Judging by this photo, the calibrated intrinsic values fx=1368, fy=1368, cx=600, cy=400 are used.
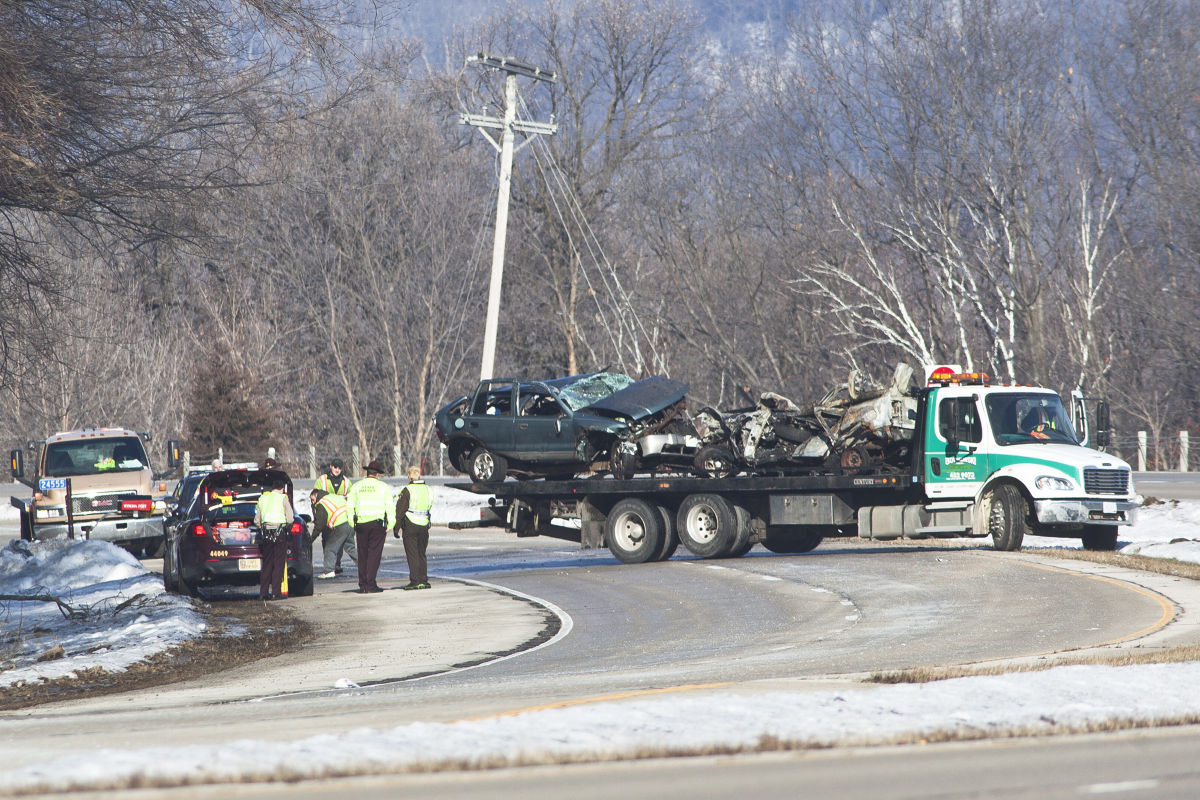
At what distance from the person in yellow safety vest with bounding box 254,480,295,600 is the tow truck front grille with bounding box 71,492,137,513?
27.3 ft

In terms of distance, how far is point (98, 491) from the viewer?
25.4 metres

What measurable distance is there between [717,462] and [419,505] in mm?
4724

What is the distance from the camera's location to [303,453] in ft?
184

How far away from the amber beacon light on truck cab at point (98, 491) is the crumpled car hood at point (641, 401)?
8.39 m

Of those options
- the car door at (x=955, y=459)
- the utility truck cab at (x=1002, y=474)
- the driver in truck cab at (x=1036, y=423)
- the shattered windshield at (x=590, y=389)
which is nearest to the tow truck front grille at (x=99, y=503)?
the shattered windshield at (x=590, y=389)

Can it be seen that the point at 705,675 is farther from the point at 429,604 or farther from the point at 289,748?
the point at 429,604

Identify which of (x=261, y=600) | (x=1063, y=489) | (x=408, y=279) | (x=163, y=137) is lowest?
(x=261, y=600)

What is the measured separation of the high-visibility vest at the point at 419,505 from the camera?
1883 cm

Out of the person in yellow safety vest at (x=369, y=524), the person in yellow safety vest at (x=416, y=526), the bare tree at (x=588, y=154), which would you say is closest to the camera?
the person in yellow safety vest at (x=369, y=524)

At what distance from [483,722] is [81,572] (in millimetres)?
14769

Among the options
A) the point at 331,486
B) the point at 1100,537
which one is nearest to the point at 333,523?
the point at 331,486

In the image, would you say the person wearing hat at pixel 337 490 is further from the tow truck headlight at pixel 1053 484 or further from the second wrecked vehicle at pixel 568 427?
the tow truck headlight at pixel 1053 484

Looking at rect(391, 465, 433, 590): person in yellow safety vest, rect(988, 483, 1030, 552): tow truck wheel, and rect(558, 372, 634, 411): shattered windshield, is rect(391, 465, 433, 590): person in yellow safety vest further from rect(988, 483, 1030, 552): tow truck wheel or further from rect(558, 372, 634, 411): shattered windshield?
rect(988, 483, 1030, 552): tow truck wheel

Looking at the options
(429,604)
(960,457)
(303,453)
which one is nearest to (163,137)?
(429,604)
